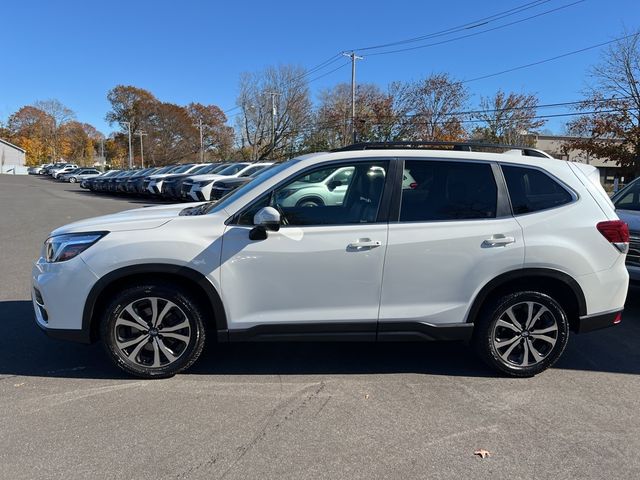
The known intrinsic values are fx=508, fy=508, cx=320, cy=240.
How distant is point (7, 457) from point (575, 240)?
13.4ft

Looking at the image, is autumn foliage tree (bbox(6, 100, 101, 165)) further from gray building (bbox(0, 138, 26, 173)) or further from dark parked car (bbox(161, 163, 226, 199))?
dark parked car (bbox(161, 163, 226, 199))

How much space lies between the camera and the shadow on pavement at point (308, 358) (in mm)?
4133

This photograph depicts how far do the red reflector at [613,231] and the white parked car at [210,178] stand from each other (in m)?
13.5

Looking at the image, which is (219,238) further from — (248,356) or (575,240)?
(575,240)

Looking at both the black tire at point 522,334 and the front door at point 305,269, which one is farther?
the black tire at point 522,334

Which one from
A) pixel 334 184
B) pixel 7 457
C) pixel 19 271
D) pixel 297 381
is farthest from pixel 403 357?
pixel 19 271

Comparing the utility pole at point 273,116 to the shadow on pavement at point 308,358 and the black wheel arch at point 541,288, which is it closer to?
the shadow on pavement at point 308,358

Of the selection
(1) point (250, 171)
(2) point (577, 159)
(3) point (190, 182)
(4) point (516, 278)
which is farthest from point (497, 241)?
(2) point (577, 159)

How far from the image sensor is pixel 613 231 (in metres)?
4.00

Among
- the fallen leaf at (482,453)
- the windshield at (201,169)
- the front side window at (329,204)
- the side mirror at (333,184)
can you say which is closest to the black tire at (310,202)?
the front side window at (329,204)

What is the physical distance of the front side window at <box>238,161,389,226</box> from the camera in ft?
12.7

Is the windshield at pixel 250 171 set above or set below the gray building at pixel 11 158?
below

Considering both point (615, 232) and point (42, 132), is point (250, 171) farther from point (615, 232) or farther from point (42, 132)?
point (42, 132)

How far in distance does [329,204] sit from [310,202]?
0.60 ft
